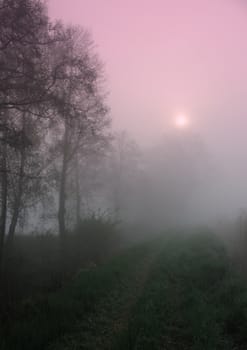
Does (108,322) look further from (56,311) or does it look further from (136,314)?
(56,311)

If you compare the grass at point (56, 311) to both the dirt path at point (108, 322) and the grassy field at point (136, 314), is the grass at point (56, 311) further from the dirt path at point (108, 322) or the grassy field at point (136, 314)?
the dirt path at point (108, 322)

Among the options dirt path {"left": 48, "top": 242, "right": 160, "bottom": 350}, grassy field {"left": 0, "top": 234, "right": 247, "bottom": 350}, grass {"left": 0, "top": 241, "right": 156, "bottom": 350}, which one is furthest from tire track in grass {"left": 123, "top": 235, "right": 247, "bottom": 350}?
grass {"left": 0, "top": 241, "right": 156, "bottom": 350}

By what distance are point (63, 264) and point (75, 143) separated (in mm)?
9324

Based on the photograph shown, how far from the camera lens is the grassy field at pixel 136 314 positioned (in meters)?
6.53

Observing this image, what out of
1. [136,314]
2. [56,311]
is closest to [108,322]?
[136,314]

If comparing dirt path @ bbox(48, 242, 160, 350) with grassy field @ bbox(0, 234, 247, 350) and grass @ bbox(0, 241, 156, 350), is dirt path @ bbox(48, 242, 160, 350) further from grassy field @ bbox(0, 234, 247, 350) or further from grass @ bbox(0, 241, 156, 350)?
grass @ bbox(0, 241, 156, 350)

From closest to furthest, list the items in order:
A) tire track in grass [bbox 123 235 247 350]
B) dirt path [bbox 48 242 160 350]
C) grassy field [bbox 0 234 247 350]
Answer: dirt path [bbox 48 242 160 350] → grassy field [bbox 0 234 247 350] → tire track in grass [bbox 123 235 247 350]

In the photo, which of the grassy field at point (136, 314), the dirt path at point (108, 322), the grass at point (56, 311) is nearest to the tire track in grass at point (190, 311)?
the grassy field at point (136, 314)

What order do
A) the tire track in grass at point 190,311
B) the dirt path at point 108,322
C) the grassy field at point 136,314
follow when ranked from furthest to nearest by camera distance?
the tire track in grass at point 190,311
the grassy field at point 136,314
the dirt path at point 108,322

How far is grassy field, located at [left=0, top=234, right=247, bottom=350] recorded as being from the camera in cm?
653

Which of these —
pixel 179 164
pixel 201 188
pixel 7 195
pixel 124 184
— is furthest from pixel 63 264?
pixel 201 188

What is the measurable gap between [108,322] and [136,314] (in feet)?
2.47

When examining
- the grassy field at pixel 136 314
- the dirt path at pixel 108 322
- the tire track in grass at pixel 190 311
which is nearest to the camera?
the dirt path at pixel 108 322

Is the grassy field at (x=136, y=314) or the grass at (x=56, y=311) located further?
the grassy field at (x=136, y=314)
